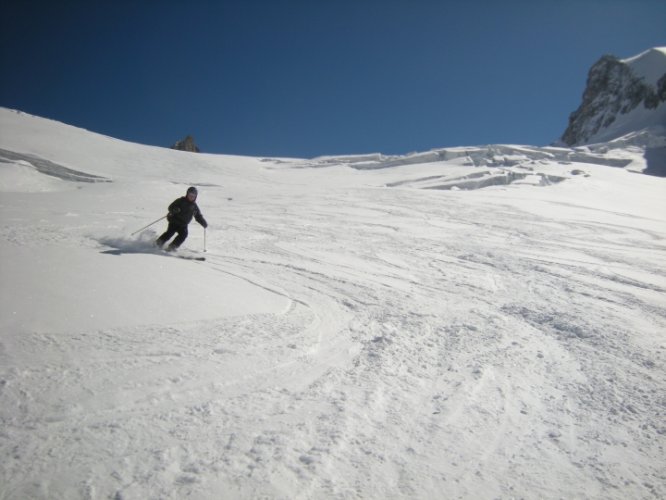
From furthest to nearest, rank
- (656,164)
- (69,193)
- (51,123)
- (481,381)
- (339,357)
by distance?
(656,164) → (51,123) → (69,193) → (339,357) → (481,381)

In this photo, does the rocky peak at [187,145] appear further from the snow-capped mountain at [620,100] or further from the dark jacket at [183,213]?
the snow-capped mountain at [620,100]

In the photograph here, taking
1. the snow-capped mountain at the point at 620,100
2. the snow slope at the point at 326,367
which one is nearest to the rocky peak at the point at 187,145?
the snow slope at the point at 326,367

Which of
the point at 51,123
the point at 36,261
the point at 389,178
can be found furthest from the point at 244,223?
the point at 51,123

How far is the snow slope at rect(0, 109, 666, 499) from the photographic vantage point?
237 cm

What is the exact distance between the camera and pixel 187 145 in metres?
54.2

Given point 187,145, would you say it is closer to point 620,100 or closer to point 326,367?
point 326,367

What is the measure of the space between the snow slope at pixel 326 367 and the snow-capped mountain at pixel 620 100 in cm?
8343

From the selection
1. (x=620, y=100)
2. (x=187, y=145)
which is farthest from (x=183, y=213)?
(x=620, y=100)

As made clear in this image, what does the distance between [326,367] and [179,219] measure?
5.56 metres

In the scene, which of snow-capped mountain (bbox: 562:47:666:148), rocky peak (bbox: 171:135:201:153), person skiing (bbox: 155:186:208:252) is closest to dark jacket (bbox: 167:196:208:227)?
person skiing (bbox: 155:186:208:252)

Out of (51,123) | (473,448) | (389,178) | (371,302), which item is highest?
(51,123)

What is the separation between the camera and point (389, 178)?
27.0 metres

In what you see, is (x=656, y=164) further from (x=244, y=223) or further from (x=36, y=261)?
(x=36, y=261)

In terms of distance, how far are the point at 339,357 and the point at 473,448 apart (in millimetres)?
1481
